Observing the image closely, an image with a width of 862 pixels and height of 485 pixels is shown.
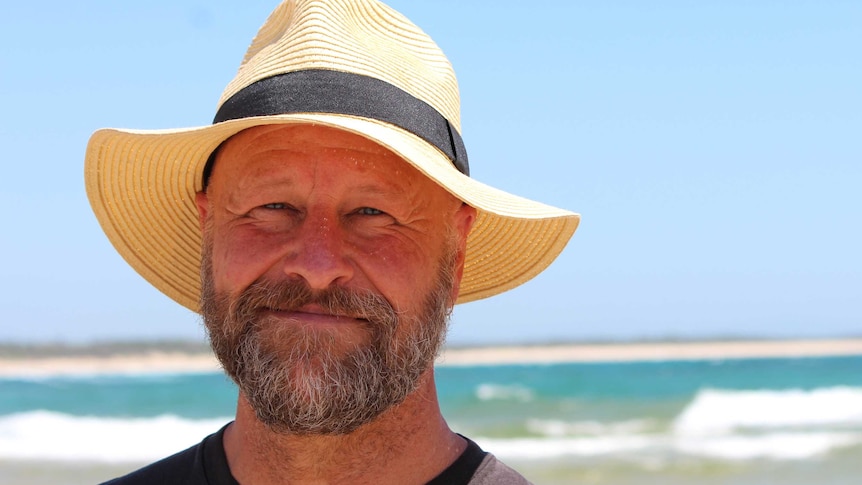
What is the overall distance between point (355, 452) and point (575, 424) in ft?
43.7

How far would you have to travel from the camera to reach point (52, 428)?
48.5 ft

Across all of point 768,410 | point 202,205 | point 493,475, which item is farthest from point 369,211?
point 768,410

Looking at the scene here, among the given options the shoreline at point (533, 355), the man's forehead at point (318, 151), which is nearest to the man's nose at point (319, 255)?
the man's forehead at point (318, 151)

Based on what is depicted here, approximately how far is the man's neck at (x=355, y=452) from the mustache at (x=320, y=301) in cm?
20

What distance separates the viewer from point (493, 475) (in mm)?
1811

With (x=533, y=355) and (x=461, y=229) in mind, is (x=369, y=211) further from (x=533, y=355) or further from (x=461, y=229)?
(x=533, y=355)

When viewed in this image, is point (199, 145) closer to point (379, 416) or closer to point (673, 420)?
point (379, 416)

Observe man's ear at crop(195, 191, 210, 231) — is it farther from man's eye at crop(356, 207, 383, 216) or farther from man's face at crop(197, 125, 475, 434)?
man's eye at crop(356, 207, 383, 216)

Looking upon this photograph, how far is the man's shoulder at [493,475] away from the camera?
1798mm

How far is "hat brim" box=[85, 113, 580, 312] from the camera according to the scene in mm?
1722

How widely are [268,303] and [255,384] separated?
0.44 ft

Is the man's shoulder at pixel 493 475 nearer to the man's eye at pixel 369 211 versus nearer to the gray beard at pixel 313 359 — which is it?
the gray beard at pixel 313 359

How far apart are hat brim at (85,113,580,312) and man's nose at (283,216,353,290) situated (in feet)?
0.56

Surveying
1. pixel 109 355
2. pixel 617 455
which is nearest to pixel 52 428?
pixel 617 455
